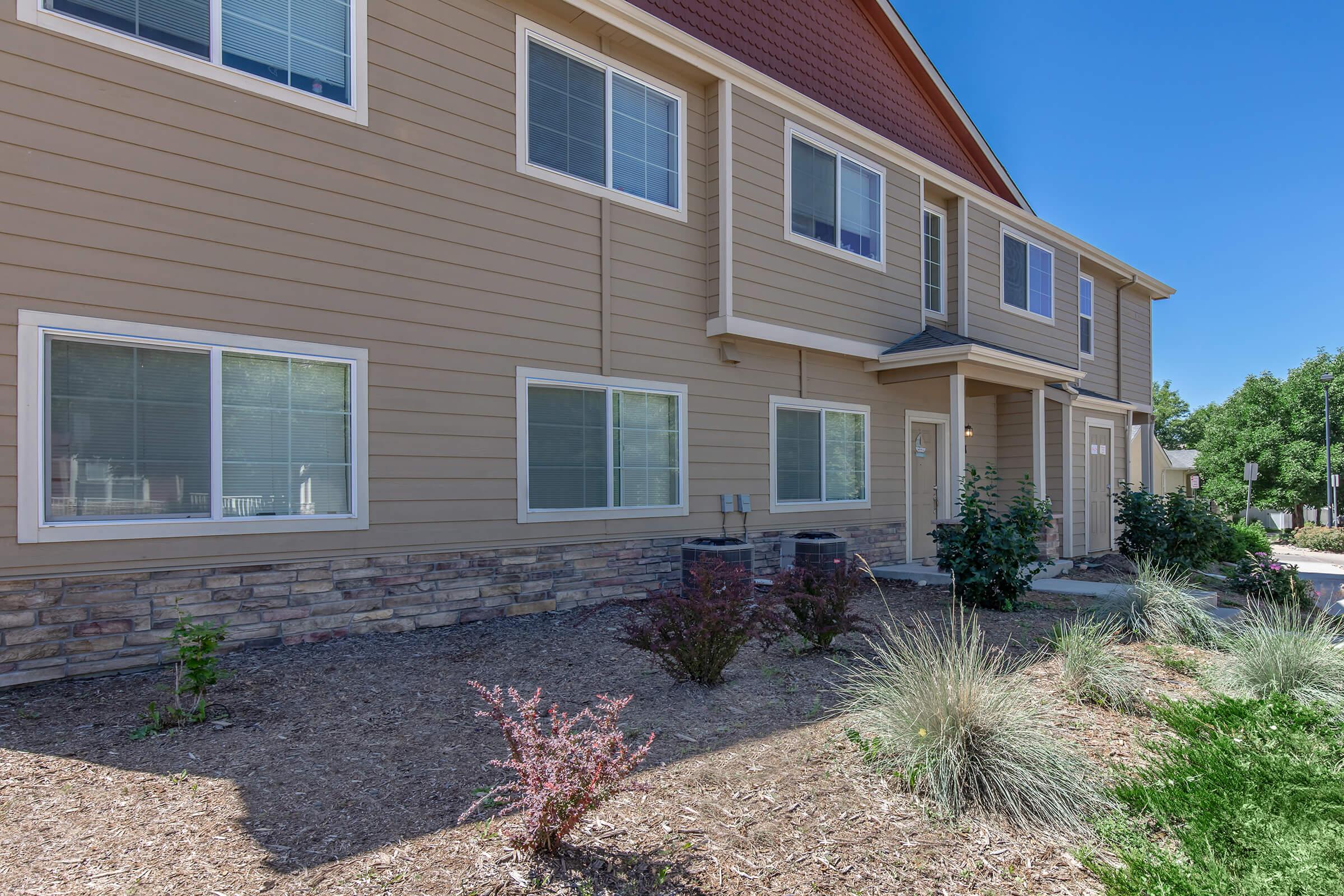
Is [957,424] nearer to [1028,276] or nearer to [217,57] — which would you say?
[1028,276]

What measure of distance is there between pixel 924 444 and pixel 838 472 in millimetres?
2246

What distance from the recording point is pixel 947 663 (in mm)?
3758

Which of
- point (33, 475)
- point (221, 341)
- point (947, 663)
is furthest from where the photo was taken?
point (221, 341)

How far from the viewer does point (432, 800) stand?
10.7 ft

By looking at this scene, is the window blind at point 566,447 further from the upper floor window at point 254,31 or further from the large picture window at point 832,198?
the large picture window at point 832,198

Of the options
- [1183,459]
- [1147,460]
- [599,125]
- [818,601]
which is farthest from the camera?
[1183,459]

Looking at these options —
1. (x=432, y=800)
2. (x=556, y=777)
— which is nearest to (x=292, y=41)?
(x=432, y=800)

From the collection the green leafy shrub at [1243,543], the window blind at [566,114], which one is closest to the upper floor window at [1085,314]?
the green leafy shrub at [1243,543]

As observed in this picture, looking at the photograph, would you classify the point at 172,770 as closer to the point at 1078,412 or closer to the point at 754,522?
the point at 754,522

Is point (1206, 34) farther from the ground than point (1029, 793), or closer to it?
farther from the ground

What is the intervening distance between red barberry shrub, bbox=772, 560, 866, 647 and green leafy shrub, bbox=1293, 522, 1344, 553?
2688 cm

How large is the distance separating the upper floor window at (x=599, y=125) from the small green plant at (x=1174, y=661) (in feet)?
19.2

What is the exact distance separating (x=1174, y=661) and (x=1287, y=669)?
2.77 feet

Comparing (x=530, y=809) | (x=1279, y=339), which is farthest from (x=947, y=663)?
(x=1279, y=339)
